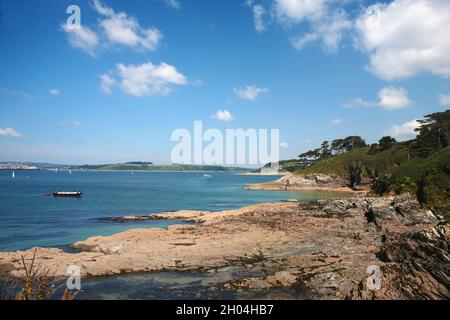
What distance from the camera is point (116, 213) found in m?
63.0

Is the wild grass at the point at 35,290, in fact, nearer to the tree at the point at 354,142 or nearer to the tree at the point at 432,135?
the tree at the point at 432,135

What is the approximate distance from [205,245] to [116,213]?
1362 inches

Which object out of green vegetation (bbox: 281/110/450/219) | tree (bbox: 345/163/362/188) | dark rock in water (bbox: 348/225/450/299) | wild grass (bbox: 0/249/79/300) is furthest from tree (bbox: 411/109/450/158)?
wild grass (bbox: 0/249/79/300)

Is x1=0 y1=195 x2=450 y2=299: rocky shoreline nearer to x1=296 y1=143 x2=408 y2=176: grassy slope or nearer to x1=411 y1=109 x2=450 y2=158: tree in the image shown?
x1=411 y1=109 x2=450 y2=158: tree

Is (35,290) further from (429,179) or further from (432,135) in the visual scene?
(432,135)

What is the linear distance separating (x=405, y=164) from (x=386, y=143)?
188 feet

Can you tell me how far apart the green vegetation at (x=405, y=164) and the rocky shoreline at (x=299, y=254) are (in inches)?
232

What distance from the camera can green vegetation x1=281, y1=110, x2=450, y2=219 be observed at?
167ft

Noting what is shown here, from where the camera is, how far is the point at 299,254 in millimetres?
29375

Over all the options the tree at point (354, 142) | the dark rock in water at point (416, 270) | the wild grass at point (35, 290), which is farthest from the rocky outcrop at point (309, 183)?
the wild grass at point (35, 290)

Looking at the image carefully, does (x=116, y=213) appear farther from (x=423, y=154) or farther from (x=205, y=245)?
(x=423, y=154)

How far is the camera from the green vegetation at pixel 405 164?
2005 inches

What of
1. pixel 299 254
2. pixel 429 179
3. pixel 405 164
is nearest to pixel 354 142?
pixel 405 164
